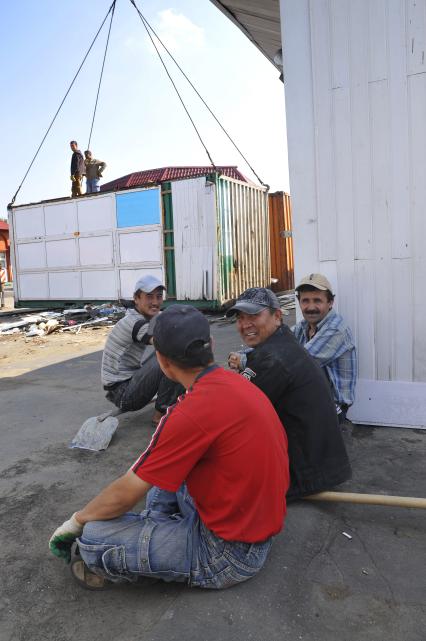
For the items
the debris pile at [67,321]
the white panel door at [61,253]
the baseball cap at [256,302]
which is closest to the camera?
the baseball cap at [256,302]

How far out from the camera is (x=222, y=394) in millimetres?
1754

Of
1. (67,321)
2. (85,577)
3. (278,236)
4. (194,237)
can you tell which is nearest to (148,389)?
(85,577)

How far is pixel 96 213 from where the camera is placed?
1279cm

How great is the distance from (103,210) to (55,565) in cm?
1130

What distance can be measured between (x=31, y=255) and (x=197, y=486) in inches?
539

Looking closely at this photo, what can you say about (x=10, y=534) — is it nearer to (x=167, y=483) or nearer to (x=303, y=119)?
(x=167, y=483)

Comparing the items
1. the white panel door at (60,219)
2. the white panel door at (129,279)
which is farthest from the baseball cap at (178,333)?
the white panel door at (60,219)

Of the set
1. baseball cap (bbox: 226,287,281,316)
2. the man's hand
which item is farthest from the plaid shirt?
baseball cap (bbox: 226,287,281,316)

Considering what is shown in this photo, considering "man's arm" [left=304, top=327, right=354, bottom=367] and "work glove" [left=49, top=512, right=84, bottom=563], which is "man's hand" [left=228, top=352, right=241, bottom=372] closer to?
"man's arm" [left=304, top=327, right=354, bottom=367]

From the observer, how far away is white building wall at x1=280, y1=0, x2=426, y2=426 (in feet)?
11.7

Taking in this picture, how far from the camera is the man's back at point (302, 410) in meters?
2.44

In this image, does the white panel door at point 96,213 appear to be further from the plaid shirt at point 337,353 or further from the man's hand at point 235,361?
the man's hand at point 235,361

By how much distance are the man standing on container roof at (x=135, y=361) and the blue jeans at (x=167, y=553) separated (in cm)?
185

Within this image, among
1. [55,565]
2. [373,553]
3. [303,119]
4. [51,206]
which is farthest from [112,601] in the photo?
[51,206]
